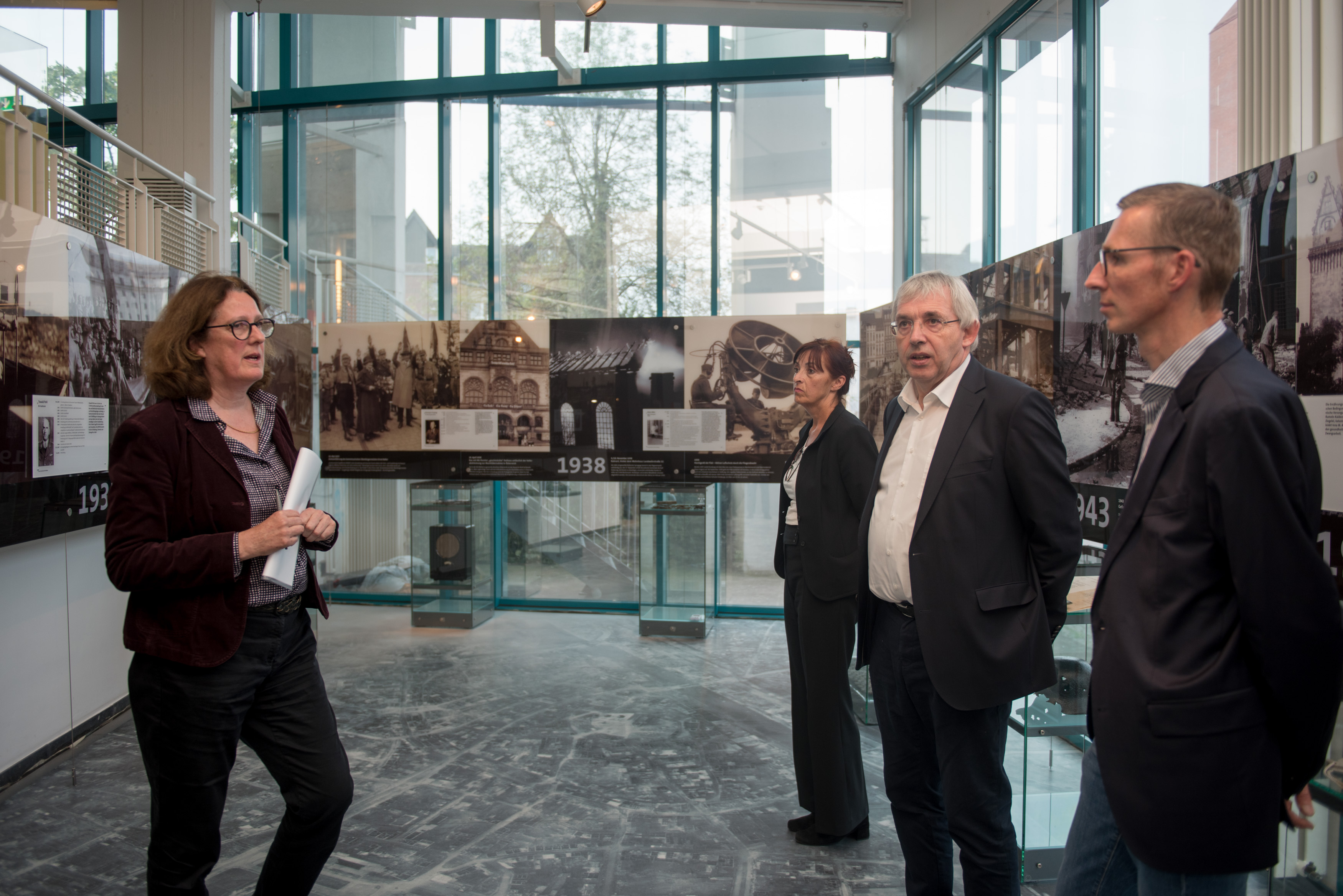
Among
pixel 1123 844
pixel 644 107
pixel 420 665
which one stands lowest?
pixel 420 665

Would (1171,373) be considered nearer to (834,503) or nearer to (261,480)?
(834,503)

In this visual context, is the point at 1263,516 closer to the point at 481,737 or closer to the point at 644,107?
the point at 481,737

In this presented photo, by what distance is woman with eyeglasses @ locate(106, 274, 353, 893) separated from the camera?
1.73 metres

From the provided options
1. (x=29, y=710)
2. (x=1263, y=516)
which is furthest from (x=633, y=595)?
(x=1263, y=516)

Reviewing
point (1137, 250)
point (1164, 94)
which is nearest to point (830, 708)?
point (1137, 250)

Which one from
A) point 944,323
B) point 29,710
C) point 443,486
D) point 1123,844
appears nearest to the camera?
point 1123,844

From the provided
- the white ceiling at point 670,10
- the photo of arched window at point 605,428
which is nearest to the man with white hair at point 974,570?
the photo of arched window at point 605,428

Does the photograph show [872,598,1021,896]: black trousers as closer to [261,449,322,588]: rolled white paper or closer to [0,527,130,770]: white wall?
[261,449,322,588]: rolled white paper

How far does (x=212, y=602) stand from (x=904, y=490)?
1.74 m

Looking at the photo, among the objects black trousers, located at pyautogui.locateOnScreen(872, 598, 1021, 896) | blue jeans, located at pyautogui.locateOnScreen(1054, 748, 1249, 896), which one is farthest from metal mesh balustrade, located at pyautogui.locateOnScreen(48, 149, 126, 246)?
blue jeans, located at pyautogui.locateOnScreen(1054, 748, 1249, 896)

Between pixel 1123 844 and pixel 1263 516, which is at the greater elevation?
pixel 1263 516

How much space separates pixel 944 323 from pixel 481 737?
10.6 feet

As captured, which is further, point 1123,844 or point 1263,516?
point 1123,844

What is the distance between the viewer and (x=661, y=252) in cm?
704
